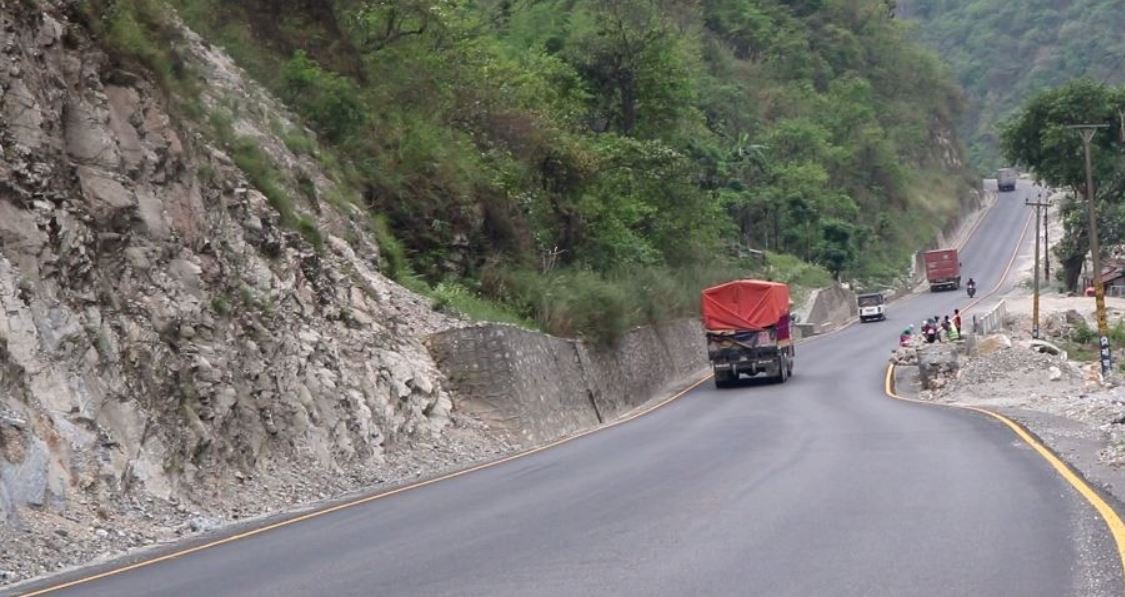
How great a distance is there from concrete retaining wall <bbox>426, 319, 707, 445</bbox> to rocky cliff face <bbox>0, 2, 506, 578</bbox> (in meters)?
2.50

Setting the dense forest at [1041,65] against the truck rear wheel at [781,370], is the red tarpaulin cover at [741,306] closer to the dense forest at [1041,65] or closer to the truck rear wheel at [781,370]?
the truck rear wheel at [781,370]

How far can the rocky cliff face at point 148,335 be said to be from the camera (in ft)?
55.9

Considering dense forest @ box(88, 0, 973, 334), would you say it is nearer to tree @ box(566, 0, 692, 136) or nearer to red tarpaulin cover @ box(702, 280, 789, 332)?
tree @ box(566, 0, 692, 136)

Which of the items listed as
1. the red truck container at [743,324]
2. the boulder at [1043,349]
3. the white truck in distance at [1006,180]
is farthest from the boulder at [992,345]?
the white truck in distance at [1006,180]

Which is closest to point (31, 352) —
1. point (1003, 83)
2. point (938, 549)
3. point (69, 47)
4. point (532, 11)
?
point (69, 47)

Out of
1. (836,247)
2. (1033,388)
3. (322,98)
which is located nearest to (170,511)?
(322,98)

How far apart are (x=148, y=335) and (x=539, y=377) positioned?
14880 mm

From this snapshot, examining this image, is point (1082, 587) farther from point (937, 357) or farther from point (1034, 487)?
point (937, 357)

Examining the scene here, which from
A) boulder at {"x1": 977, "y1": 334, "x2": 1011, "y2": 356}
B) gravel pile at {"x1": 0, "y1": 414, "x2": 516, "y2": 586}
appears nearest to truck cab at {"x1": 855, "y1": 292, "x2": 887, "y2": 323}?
boulder at {"x1": 977, "y1": 334, "x2": 1011, "y2": 356}

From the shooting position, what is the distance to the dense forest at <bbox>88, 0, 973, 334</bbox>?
37281 millimetres

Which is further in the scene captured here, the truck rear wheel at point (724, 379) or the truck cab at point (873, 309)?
the truck cab at point (873, 309)

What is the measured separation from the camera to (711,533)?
12680 millimetres

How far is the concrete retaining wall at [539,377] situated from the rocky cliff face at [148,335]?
8.20 feet

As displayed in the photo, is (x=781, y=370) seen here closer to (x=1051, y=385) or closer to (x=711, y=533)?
(x=1051, y=385)
